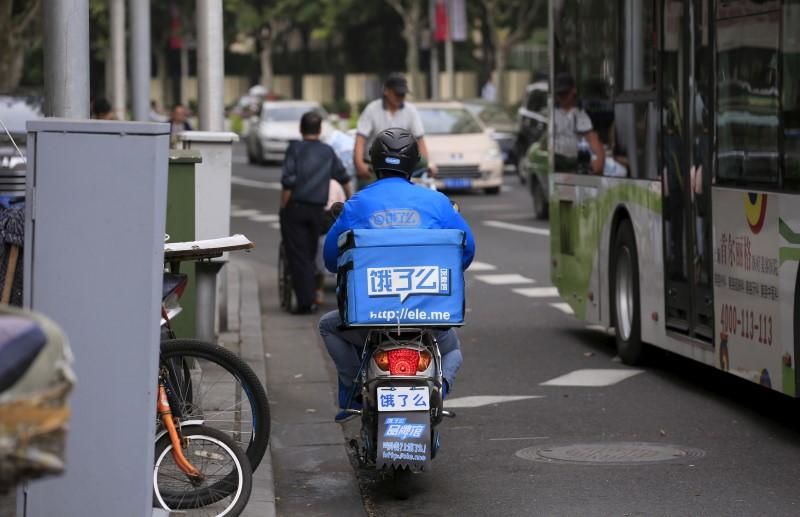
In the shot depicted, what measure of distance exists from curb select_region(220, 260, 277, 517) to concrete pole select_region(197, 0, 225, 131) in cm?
121

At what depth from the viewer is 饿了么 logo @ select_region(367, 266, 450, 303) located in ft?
24.5

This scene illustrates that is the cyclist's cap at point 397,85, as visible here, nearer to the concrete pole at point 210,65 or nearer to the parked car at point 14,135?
the concrete pole at point 210,65

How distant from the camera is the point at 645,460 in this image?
8.51 metres

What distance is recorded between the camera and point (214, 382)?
268 inches

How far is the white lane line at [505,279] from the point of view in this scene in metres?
18.2

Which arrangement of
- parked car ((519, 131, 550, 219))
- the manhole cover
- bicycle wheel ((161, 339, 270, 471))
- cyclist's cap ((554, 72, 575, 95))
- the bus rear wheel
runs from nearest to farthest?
bicycle wheel ((161, 339, 270, 471)) → the manhole cover → the bus rear wheel → cyclist's cap ((554, 72, 575, 95)) → parked car ((519, 131, 550, 219))

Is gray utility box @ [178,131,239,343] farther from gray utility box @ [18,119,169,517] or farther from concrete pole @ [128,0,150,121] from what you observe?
gray utility box @ [18,119,169,517]

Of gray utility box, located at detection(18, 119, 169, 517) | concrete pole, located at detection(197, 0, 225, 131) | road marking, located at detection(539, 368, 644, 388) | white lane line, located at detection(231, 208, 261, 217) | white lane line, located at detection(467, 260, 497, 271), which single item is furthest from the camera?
white lane line, located at detection(231, 208, 261, 217)

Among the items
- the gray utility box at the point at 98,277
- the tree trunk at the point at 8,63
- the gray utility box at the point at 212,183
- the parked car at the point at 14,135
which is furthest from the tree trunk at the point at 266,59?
the gray utility box at the point at 98,277

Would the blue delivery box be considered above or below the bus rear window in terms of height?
below

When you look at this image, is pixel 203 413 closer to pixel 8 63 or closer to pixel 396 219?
pixel 396 219

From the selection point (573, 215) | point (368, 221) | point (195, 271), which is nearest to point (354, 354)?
point (368, 221)

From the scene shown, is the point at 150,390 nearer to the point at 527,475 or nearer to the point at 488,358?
the point at 527,475

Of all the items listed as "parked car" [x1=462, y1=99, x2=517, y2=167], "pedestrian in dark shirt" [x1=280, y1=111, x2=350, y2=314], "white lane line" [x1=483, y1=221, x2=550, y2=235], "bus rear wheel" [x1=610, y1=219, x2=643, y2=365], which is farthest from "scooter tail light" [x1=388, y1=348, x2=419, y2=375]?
"parked car" [x1=462, y1=99, x2=517, y2=167]
